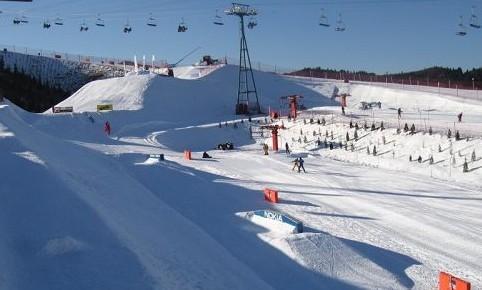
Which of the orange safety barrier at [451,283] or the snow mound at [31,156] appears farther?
the snow mound at [31,156]

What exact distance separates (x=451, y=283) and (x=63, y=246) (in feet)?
25.6

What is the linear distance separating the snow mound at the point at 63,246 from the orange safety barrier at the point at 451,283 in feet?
24.2

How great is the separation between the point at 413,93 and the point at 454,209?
140 ft

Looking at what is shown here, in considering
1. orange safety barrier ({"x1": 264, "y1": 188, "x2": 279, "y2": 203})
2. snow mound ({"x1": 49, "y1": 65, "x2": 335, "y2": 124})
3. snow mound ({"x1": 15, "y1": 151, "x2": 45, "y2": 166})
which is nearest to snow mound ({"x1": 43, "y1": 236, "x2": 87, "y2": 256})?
snow mound ({"x1": 15, "y1": 151, "x2": 45, "y2": 166})

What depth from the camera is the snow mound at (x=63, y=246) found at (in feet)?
34.1

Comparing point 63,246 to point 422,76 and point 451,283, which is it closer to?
point 451,283

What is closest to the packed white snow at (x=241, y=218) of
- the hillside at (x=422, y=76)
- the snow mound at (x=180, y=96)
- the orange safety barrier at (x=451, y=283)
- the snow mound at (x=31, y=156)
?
the snow mound at (x=31, y=156)

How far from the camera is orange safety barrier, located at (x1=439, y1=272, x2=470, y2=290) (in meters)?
11.1

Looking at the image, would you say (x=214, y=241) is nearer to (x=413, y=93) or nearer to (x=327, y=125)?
(x=327, y=125)

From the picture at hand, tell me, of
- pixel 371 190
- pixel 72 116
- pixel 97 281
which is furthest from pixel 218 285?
pixel 72 116

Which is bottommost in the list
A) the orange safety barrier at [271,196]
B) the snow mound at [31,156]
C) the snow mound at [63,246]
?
the orange safety barrier at [271,196]

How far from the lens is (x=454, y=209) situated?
1952cm

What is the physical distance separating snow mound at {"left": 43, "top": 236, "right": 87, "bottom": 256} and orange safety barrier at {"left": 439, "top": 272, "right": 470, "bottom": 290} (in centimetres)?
737

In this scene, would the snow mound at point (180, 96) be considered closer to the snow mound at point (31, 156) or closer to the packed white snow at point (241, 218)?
the packed white snow at point (241, 218)
